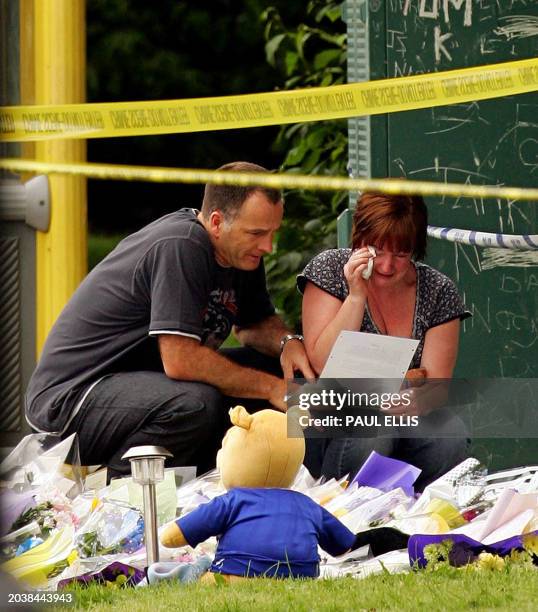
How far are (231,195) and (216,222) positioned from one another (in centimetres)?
10

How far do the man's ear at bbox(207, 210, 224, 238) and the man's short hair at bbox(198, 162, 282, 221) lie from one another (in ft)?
0.03

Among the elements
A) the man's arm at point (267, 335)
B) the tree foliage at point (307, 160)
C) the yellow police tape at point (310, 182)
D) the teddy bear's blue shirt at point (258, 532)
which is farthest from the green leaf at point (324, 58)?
the teddy bear's blue shirt at point (258, 532)

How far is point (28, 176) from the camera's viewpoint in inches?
227

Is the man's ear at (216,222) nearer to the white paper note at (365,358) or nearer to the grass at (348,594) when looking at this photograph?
the white paper note at (365,358)

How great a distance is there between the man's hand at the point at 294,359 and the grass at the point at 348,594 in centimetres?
121

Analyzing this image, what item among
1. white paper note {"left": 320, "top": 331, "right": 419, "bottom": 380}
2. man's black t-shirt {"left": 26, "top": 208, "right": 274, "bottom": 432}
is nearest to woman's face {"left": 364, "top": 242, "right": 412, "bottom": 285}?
white paper note {"left": 320, "top": 331, "right": 419, "bottom": 380}

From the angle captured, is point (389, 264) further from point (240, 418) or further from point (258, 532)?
point (258, 532)

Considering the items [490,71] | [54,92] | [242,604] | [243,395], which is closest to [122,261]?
[243,395]

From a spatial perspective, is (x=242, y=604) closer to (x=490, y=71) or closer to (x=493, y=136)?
(x=490, y=71)

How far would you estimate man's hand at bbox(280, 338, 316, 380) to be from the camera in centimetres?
488

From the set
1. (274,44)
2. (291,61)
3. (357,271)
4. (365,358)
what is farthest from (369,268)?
(274,44)

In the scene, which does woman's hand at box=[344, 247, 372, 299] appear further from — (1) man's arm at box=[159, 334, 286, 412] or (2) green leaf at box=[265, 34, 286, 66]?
(2) green leaf at box=[265, 34, 286, 66]

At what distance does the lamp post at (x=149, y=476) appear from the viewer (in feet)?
12.4

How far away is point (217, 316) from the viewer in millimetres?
4938
